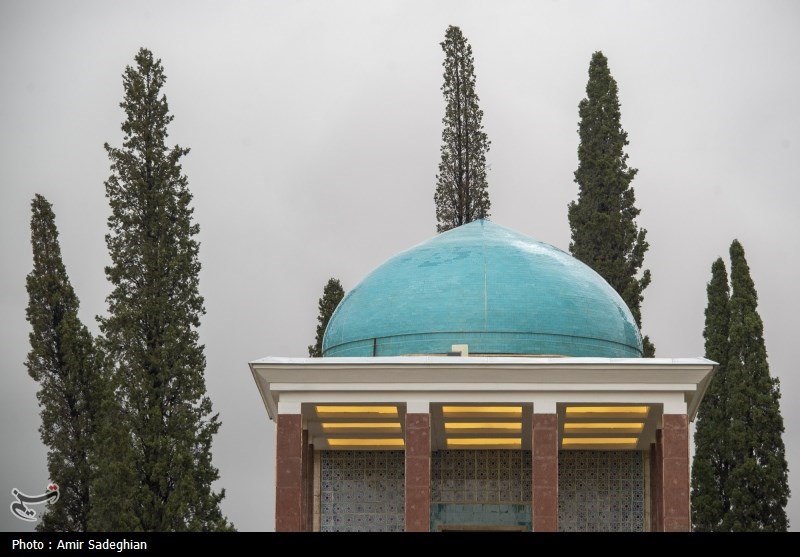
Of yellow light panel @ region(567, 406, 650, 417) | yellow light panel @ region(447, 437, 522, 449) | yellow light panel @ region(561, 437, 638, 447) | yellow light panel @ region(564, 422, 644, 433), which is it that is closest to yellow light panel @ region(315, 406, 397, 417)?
yellow light panel @ region(447, 437, 522, 449)

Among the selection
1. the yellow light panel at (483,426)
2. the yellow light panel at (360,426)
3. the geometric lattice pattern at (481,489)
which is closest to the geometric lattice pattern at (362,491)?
the geometric lattice pattern at (481,489)

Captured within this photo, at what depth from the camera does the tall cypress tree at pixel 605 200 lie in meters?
33.4

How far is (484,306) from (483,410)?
2.24 metres

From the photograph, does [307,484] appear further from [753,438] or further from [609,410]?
[753,438]

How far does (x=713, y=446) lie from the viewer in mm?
31672

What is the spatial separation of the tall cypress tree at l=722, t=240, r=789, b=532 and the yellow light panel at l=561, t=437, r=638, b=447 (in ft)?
21.4

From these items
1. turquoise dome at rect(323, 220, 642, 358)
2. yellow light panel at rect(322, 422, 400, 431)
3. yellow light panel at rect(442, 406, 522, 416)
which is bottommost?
yellow light panel at rect(322, 422, 400, 431)

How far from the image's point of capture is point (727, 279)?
33250 mm

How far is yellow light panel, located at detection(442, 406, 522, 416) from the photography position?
2280 centimetres

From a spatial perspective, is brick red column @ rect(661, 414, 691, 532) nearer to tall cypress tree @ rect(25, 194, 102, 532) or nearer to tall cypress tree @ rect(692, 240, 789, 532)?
tall cypress tree @ rect(692, 240, 789, 532)

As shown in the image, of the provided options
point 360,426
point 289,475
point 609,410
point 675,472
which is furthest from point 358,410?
point 675,472

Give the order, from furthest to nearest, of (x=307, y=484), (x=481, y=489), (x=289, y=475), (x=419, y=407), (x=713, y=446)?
(x=713, y=446)
(x=481, y=489)
(x=307, y=484)
(x=419, y=407)
(x=289, y=475)

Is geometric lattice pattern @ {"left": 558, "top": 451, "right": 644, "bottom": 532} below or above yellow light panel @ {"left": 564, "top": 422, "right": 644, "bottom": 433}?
below

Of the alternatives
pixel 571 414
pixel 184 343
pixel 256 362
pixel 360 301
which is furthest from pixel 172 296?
pixel 571 414
